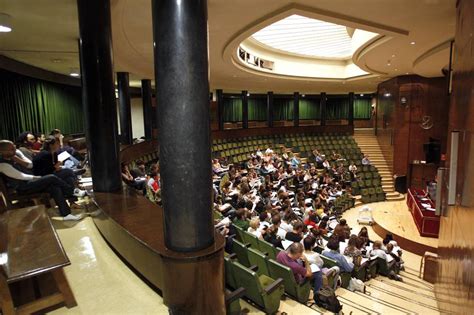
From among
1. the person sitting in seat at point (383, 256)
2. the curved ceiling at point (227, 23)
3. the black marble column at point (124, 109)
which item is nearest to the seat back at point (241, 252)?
the person sitting in seat at point (383, 256)

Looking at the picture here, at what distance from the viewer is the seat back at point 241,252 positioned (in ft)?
14.5

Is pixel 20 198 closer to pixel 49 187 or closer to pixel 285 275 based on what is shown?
pixel 49 187

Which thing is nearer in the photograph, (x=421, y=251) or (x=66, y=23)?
(x=66, y=23)

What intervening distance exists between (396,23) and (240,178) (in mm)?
5576

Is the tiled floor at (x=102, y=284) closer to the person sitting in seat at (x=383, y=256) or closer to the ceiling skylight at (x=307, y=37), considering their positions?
the person sitting in seat at (x=383, y=256)

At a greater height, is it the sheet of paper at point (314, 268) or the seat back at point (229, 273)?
the seat back at point (229, 273)

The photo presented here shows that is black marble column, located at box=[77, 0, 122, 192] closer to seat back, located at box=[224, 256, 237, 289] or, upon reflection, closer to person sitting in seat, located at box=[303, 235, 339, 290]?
seat back, located at box=[224, 256, 237, 289]

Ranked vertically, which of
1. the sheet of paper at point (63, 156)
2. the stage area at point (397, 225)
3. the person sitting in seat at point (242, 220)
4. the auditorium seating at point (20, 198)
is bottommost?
the stage area at point (397, 225)

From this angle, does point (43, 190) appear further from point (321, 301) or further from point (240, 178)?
point (240, 178)

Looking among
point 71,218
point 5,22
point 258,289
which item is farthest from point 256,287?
point 5,22

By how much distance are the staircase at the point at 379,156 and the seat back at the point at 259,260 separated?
1014 cm

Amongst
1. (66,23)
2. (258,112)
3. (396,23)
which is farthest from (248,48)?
(258,112)

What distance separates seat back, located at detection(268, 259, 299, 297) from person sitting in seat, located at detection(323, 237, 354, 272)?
1.28 m

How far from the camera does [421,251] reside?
791 cm
